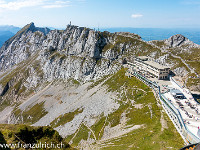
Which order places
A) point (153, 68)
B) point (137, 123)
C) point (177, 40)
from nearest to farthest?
point (137, 123), point (153, 68), point (177, 40)

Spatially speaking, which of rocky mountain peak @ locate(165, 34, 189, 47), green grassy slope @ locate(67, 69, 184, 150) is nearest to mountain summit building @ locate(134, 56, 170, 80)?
green grassy slope @ locate(67, 69, 184, 150)

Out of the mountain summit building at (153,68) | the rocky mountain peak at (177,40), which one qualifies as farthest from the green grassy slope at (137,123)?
the rocky mountain peak at (177,40)

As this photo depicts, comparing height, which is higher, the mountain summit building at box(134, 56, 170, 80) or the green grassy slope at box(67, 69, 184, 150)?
the mountain summit building at box(134, 56, 170, 80)

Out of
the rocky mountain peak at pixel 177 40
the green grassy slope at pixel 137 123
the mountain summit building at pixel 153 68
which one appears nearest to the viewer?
the green grassy slope at pixel 137 123

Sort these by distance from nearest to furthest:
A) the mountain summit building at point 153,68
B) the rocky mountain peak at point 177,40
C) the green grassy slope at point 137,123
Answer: the green grassy slope at point 137,123
the mountain summit building at point 153,68
the rocky mountain peak at point 177,40

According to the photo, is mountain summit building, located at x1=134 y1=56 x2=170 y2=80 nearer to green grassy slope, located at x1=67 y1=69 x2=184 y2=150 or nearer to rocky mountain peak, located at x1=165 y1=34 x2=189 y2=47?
green grassy slope, located at x1=67 y1=69 x2=184 y2=150

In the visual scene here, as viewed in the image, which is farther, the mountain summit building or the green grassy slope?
the mountain summit building

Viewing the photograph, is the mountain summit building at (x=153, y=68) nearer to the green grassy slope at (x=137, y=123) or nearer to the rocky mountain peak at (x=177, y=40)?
the green grassy slope at (x=137, y=123)

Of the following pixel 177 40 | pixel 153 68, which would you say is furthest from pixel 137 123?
pixel 177 40

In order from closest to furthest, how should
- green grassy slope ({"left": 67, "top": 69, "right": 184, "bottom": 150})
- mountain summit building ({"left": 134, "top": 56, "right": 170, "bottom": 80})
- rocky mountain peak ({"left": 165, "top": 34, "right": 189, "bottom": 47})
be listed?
green grassy slope ({"left": 67, "top": 69, "right": 184, "bottom": 150}) → mountain summit building ({"left": 134, "top": 56, "right": 170, "bottom": 80}) → rocky mountain peak ({"left": 165, "top": 34, "right": 189, "bottom": 47})

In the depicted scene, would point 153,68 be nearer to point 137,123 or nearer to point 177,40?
point 137,123

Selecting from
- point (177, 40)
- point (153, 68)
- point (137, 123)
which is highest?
point (177, 40)

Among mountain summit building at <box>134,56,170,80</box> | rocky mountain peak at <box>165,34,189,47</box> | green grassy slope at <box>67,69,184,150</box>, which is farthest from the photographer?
rocky mountain peak at <box>165,34,189,47</box>

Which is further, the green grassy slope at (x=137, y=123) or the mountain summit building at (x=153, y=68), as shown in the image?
the mountain summit building at (x=153, y=68)
